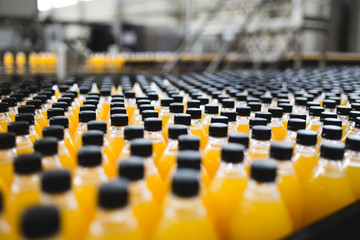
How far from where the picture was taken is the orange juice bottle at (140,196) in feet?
1.99

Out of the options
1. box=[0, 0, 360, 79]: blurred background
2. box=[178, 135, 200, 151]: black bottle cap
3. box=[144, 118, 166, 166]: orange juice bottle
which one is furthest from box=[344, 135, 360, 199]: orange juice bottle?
box=[0, 0, 360, 79]: blurred background

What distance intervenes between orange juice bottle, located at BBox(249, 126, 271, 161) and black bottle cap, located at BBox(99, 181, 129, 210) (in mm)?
507

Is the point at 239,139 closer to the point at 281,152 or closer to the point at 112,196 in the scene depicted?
the point at 281,152

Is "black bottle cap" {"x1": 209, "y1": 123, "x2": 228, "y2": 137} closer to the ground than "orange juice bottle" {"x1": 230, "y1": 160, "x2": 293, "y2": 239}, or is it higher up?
higher up

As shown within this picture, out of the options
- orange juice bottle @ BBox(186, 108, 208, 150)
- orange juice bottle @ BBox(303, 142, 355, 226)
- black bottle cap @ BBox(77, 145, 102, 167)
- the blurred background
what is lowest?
orange juice bottle @ BBox(303, 142, 355, 226)

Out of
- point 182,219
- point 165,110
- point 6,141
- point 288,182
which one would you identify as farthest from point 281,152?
point 165,110

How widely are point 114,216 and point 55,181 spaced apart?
11 centimetres

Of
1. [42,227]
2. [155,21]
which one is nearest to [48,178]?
[42,227]

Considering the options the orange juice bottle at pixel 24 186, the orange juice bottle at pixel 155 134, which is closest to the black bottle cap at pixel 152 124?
the orange juice bottle at pixel 155 134

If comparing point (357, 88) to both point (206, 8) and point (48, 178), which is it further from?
point (206, 8)

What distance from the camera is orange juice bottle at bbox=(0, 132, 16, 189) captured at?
29.5 inches

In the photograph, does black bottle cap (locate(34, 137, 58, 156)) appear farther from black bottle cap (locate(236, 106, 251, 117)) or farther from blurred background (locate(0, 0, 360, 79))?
blurred background (locate(0, 0, 360, 79))

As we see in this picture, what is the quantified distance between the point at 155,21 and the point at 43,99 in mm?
15710

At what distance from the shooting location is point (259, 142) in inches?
37.9
